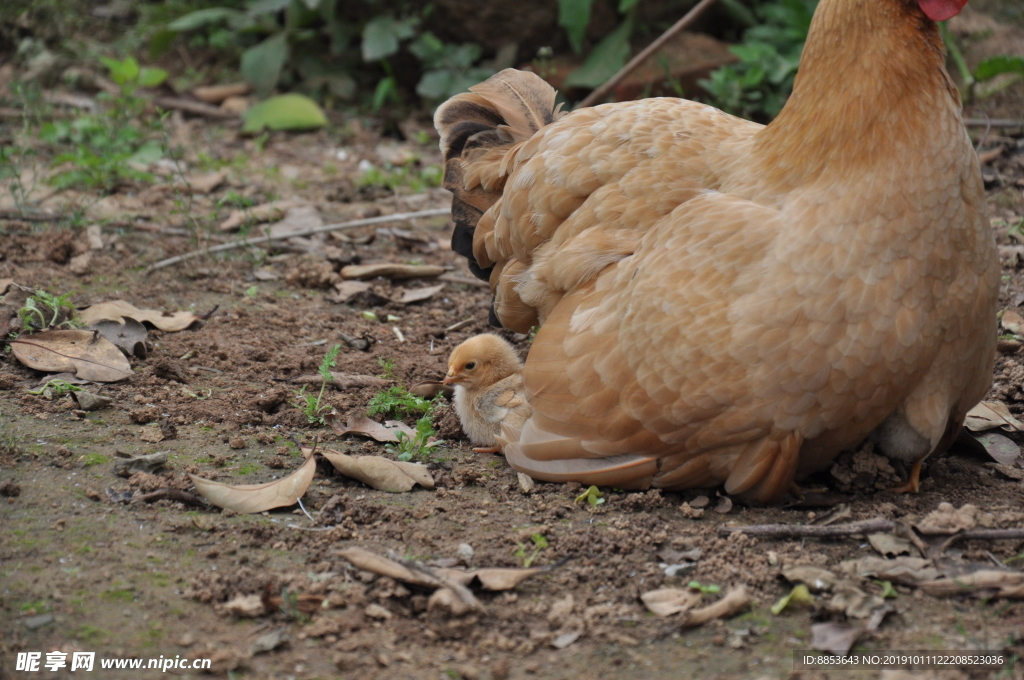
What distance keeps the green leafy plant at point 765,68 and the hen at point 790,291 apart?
326 centimetres

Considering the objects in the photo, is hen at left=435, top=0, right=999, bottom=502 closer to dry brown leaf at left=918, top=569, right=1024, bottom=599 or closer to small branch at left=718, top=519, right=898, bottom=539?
small branch at left=718, top=519, right=898, bottom=539

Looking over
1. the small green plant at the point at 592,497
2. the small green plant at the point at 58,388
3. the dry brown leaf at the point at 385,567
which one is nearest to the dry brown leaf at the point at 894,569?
the small green plant at the point at 592,497

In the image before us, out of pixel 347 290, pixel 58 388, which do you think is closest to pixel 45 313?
pixel 58 388

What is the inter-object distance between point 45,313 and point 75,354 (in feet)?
1.28

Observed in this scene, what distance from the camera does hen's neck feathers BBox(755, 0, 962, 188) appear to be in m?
2.86

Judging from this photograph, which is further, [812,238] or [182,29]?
[182,29]

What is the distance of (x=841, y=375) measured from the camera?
281 centimetres

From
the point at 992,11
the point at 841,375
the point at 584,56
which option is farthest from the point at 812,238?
the point at 992,11

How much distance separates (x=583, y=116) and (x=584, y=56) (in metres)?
3.90

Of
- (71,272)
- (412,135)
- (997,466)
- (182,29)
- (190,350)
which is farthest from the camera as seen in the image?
(182,29)

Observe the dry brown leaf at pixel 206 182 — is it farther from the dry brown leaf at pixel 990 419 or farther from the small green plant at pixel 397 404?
the dry brown leaf at pixel 990 419

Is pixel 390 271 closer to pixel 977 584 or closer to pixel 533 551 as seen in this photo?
pixel 533 551

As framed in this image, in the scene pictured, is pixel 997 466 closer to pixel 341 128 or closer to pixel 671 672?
pixel 671 672

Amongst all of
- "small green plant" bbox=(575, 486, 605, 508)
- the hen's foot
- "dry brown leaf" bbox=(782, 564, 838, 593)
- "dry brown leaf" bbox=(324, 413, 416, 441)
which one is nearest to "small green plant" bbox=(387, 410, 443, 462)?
"dry brown leaf" bbox=(324, 413, 416, 441)
